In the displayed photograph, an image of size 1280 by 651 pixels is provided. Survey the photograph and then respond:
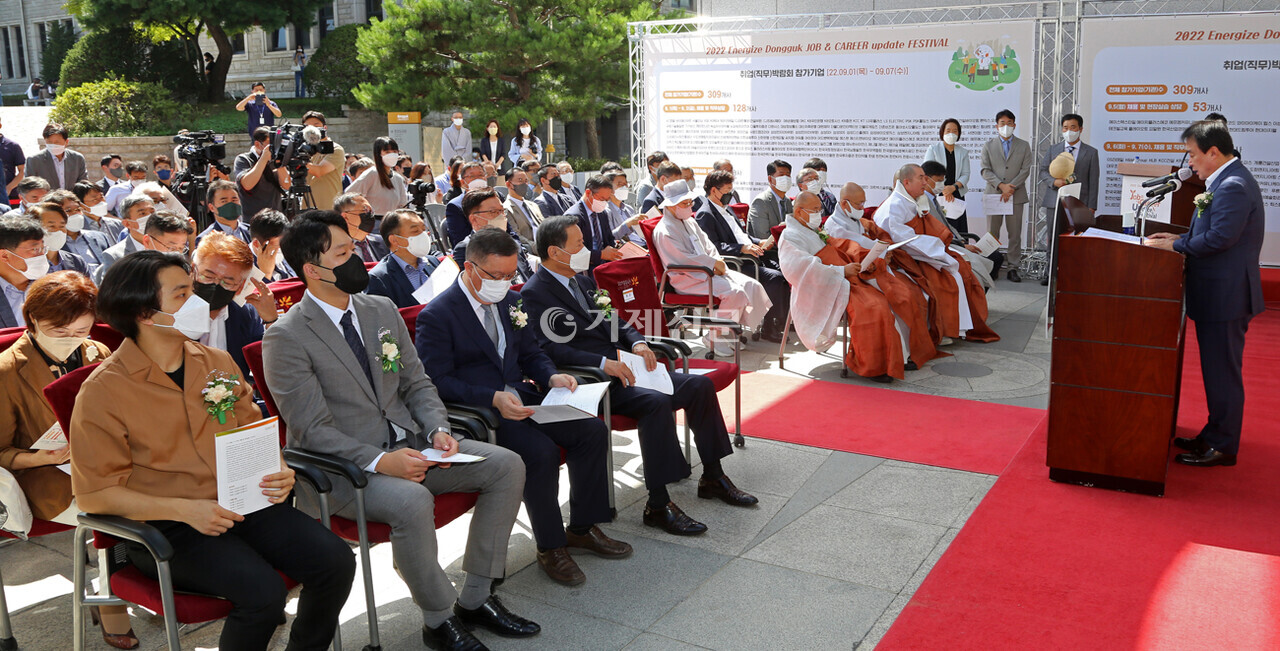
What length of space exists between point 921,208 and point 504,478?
5.09m

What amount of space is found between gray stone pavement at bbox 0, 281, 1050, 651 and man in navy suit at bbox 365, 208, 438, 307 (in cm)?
128

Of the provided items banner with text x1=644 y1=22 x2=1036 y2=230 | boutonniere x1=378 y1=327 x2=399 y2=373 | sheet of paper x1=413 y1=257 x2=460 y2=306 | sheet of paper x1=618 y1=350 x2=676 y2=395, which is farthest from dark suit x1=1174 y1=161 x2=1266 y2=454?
banner with text x1=644 y1=22 x2=1036 y2=230

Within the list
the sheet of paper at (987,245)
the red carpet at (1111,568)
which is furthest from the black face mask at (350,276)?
the sheet of paper at (987,245)

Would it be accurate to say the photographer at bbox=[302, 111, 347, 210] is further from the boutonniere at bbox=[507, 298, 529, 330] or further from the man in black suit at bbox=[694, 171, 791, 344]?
the boutonniere at bbox=[507, 298, 529, 330]

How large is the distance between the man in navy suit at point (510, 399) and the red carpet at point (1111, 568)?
122 cm

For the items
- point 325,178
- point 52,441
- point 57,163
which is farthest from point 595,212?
point 57,163

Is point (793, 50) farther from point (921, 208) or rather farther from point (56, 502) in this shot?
point (56, 502)

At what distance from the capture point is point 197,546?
2.66 meters

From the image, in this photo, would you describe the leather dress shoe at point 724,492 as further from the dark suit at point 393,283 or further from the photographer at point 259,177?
the photographer at point 259,177

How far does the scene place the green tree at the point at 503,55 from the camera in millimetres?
17297

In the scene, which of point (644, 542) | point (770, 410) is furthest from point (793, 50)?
point (644, 542)

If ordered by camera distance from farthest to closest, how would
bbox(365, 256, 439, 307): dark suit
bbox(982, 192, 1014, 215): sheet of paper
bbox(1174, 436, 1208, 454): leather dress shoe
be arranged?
bbox(982, 192, 1014, 215): sheet of paper < bbox(365, 256, 439, 307): dark suit < bbox(1174, 436, 1208, 454): leather dress shoe

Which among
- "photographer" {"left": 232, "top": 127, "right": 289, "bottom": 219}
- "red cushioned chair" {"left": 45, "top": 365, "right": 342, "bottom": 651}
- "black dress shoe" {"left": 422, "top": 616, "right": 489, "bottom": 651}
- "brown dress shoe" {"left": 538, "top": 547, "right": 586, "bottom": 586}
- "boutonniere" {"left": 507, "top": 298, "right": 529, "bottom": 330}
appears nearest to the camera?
"red cushioned chair" {"left": 45, "top": 365, "right": 342, "bottom": 651}

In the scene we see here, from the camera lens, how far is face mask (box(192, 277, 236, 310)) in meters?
3.71
